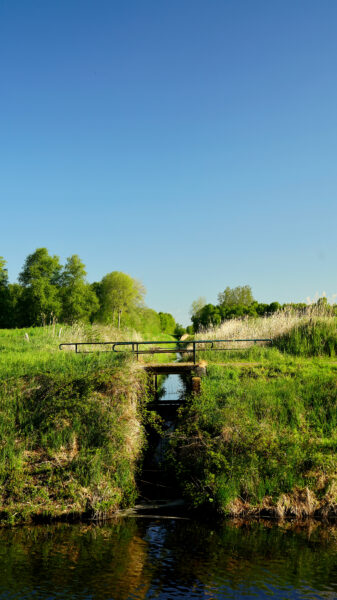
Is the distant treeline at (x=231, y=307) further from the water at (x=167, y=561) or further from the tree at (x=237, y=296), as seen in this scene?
the water at (x=167, y=561)

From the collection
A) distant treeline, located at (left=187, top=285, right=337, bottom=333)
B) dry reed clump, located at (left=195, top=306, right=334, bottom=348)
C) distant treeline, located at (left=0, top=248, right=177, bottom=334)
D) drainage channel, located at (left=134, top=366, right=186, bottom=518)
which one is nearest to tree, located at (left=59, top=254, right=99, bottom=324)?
distant treeline, located at (left=0, top=248, right=177, bottom=334)

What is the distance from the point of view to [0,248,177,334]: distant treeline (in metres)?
61.8

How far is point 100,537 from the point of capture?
1106 centimetres

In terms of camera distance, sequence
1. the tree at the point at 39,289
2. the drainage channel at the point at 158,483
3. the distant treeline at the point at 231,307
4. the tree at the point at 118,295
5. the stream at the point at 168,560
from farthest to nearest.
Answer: the distant treeline at the point at 231,307
the tree at the point at 118,295
the tree at the point at 39,289
the drainage channel at the point at 158,483
the stream at the point at 168,560

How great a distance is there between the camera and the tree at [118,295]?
7044 cm

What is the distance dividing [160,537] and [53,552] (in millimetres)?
2306

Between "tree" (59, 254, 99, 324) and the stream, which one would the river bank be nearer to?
the stream

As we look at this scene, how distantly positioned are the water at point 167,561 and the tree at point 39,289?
48734 millimetres

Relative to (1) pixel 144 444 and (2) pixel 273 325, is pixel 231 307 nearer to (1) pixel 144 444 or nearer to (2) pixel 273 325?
(2) pixel 273 325

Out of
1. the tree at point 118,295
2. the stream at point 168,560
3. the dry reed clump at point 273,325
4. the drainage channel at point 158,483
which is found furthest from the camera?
the tree at point 118,295

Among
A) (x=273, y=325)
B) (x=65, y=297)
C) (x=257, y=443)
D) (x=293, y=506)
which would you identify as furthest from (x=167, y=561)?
(x=65, y=297)

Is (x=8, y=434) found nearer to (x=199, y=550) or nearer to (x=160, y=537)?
(x=160, y=537)

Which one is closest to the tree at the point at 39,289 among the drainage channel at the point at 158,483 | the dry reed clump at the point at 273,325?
the dry reed clump at the point at 273,325

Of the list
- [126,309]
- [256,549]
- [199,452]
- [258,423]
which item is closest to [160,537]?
[256,549]
